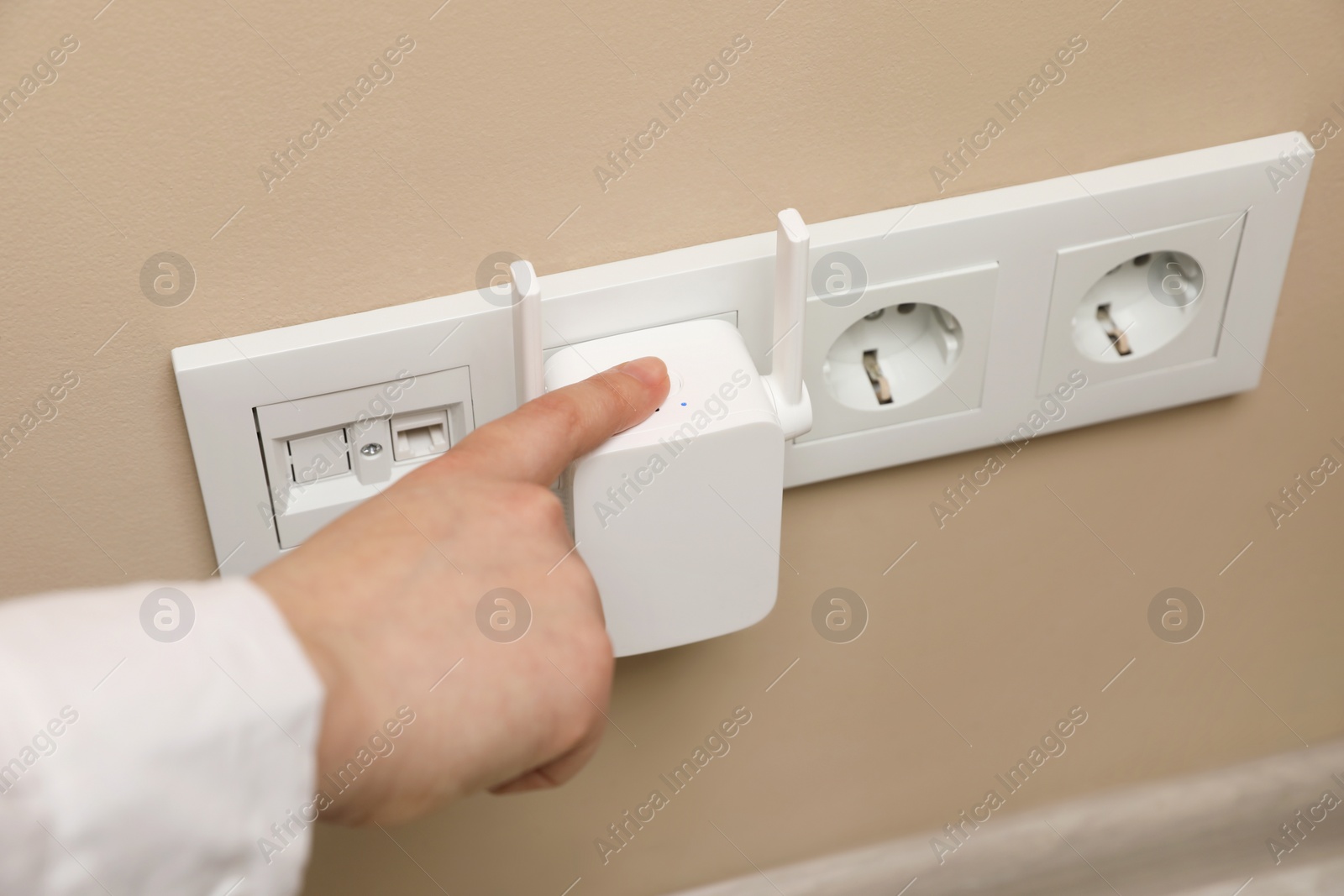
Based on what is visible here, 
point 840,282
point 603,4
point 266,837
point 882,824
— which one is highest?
point 603,4

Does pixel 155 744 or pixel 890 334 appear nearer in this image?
pixel 155 744

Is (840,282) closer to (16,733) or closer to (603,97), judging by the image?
(603,97)

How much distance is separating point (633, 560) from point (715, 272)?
12cm

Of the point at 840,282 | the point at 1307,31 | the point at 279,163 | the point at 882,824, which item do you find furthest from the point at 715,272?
the point at 882,824

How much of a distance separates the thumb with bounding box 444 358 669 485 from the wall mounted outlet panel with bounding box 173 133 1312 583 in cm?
5

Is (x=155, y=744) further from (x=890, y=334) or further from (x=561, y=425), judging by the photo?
(x=890, y=334)

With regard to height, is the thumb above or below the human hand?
above

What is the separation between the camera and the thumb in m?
0.39

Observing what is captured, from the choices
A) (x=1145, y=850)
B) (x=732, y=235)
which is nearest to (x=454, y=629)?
(x=732, y=235)

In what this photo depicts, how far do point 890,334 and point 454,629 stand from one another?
10.8 inches

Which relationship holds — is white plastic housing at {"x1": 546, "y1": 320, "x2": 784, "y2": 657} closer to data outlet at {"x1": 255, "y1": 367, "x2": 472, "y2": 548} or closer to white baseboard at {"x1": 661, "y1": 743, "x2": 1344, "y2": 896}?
data outlet at {"x1": 255, "y1": 367, "x2": 472, "y2": 548}

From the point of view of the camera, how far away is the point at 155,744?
30 centimetres

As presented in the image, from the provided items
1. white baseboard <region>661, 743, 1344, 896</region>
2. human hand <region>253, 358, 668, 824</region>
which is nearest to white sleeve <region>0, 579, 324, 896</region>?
human hand <region>253, 358, 668, 824</region>

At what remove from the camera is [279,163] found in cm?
42
